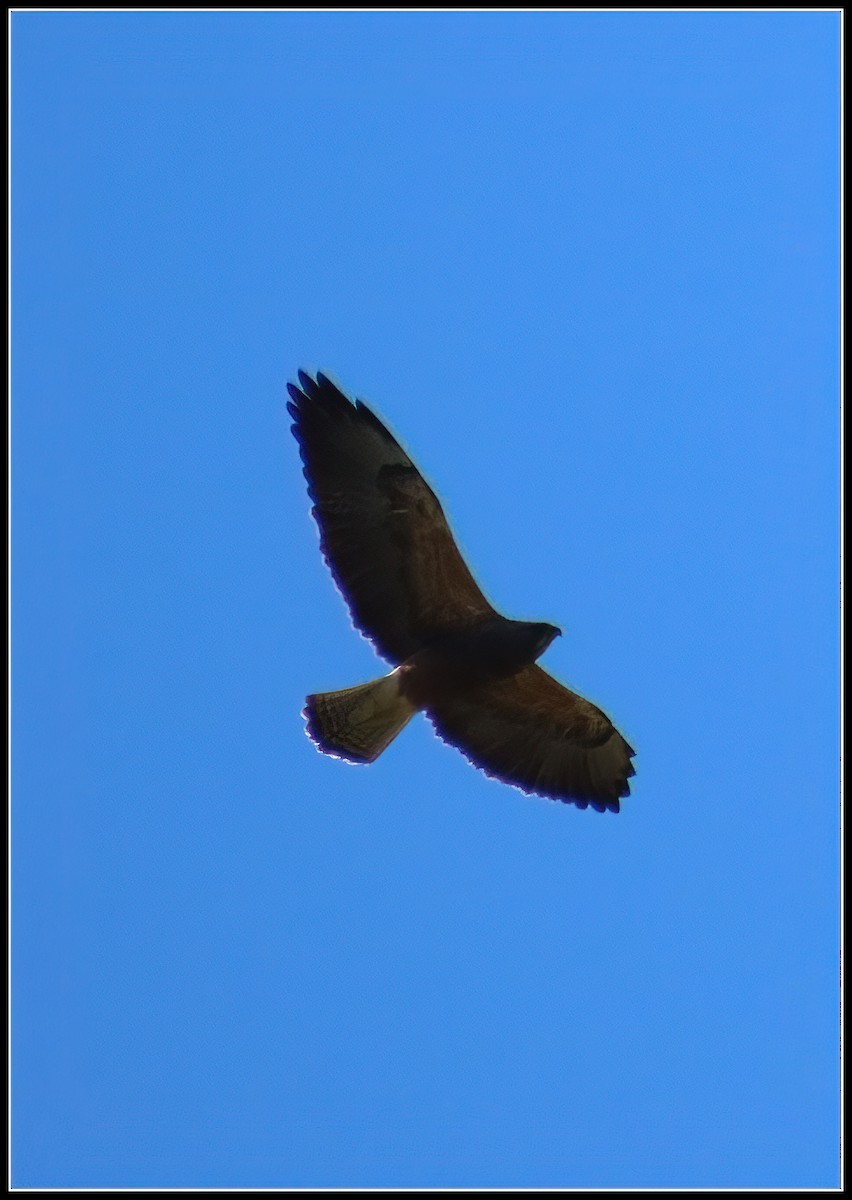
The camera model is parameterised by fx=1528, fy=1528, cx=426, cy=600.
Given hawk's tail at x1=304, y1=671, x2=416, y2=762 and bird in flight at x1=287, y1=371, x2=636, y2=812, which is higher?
bird in flight at x1=287, y1=371, x2=636, y2=812

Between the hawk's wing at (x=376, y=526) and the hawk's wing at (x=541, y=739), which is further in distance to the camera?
the hawk's wing at (x=541, y=739)

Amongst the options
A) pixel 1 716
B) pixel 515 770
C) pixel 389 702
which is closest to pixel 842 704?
pixel 515 770

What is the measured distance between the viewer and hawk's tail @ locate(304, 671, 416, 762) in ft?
31.4

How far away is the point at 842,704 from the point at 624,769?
1.62 m

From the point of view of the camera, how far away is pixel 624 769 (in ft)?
34.4

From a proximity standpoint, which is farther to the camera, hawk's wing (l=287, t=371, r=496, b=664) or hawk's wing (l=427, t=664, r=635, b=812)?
hawk's wing (l=427, t=664, r=635, b=812)

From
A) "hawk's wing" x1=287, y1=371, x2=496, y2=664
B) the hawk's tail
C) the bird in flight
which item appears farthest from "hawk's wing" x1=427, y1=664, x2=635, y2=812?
"hawk's wing" x1=287, y1=371, x2=496, y2=664

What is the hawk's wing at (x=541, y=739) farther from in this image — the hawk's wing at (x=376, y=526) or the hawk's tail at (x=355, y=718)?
the hawk's wing at (x=376, y=526)

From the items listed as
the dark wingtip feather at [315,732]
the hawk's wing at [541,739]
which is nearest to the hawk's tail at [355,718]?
the dark wingtip feather at [315,732]

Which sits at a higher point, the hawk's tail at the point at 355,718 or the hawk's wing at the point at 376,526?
the hawk's wing at the point at 376,526

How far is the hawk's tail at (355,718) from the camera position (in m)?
9.58

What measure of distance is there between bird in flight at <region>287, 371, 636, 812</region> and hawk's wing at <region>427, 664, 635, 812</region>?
0.07m

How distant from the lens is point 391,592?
9.80m

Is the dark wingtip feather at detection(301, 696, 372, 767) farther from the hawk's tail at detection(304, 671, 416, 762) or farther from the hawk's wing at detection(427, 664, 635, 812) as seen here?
the hawk's wing at detection(427, 664, 635, 812)
